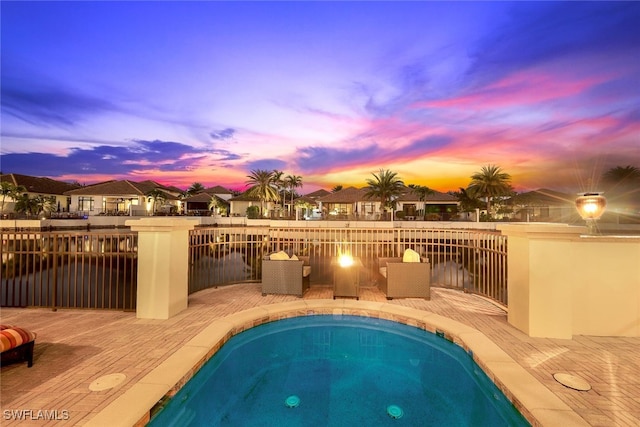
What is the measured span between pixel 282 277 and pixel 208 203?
52.3m

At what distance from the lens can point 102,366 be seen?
3184 mm

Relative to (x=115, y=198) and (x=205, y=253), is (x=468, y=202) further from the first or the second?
(x=115, y=198)

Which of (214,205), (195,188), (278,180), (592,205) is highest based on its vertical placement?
(195,188)

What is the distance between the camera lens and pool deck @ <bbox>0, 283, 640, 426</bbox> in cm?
245

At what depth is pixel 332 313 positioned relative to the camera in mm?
5453

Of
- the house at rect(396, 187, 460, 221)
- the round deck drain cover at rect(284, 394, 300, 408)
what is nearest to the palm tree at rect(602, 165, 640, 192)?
the house at rect(396, 187, 460, 221)

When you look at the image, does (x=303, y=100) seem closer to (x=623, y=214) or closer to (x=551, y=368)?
(x=551, y=368)

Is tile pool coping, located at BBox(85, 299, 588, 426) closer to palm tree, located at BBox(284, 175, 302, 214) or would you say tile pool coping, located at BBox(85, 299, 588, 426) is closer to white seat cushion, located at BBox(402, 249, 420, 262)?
white seat cushion, located at BBox(402, 249, 420, 262)

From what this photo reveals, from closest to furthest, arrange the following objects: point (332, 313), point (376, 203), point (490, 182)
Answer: point (332, 313) < point (490, 182) < point (376, 203)

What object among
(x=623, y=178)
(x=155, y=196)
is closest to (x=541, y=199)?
(x=623, y=178)

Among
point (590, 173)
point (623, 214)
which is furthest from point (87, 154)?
point (623, 214)

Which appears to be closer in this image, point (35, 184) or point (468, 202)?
point (468, 202)

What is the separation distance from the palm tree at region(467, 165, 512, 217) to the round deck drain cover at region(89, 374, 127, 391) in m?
42.5

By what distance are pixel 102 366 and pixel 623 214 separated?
180 ft
